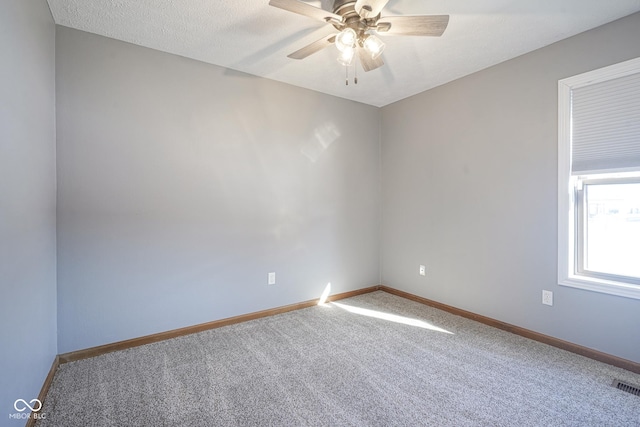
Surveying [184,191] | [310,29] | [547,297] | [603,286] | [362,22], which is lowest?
[547,297]

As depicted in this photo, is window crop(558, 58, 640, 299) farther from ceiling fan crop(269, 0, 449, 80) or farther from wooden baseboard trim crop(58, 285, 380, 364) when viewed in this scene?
wooden baseboard trim crop(58, 285, 380, 364)

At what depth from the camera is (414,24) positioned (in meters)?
1.72

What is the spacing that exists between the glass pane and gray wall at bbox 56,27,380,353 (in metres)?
2.36

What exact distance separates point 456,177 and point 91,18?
3.49 meters

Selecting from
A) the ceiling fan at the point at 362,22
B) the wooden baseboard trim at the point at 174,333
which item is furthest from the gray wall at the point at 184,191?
the ceiling fan at the point at 362,22

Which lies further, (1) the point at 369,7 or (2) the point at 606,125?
(2) the point at 606,125

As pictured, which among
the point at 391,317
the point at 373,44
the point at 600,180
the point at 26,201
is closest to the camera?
the point at 26,201

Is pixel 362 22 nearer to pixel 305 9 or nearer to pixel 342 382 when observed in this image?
pixel 305 9

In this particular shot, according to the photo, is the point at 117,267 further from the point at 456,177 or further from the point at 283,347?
the point at 456,177

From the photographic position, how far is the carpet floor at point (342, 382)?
1.68 m

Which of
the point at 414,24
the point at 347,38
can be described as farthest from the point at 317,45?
the point at 414,24

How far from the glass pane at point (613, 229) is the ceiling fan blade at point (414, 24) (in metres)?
1.91

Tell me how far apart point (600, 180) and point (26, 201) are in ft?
12.9

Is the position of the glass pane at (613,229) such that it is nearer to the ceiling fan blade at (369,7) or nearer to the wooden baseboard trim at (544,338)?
the wooden baseboard trim at (544,338)
